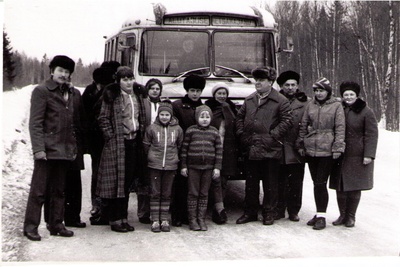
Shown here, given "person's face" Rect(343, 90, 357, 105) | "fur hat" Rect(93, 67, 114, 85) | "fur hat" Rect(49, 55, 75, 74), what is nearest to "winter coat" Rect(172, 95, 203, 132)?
"fur hat" Rect(93, 67, 114, 85)

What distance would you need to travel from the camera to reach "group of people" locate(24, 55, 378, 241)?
5.96 meters

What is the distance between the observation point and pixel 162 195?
637 cm

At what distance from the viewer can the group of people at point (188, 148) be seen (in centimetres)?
596

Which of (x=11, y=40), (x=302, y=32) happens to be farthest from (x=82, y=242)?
(x=302, y=32)

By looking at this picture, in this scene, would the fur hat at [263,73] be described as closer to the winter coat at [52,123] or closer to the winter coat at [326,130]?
the winter coat at [326,130]

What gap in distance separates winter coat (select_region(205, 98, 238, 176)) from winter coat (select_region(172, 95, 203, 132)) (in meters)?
0.21

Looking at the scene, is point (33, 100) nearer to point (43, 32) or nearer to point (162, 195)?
point (43, 32)

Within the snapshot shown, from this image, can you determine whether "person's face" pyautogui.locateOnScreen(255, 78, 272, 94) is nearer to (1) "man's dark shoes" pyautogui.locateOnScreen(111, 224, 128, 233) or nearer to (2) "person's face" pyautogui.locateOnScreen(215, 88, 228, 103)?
(2) "person's face" pyautogui.locateOnScreen(215, 88, 228, 103)

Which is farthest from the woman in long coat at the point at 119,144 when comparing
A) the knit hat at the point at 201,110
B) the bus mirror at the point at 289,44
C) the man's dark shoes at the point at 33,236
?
the bus mirror at the point at 289,44

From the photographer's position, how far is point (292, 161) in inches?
267

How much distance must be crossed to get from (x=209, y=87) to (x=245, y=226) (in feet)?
6.79

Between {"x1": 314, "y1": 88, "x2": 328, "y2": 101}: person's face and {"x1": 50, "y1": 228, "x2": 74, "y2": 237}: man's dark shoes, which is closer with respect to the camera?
{"x1": 50, "y1": 228, "x2": 74, "y2": 237}: man's dark shoes

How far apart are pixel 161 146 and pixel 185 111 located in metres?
0.60

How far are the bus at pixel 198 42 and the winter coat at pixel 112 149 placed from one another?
5.50ft
